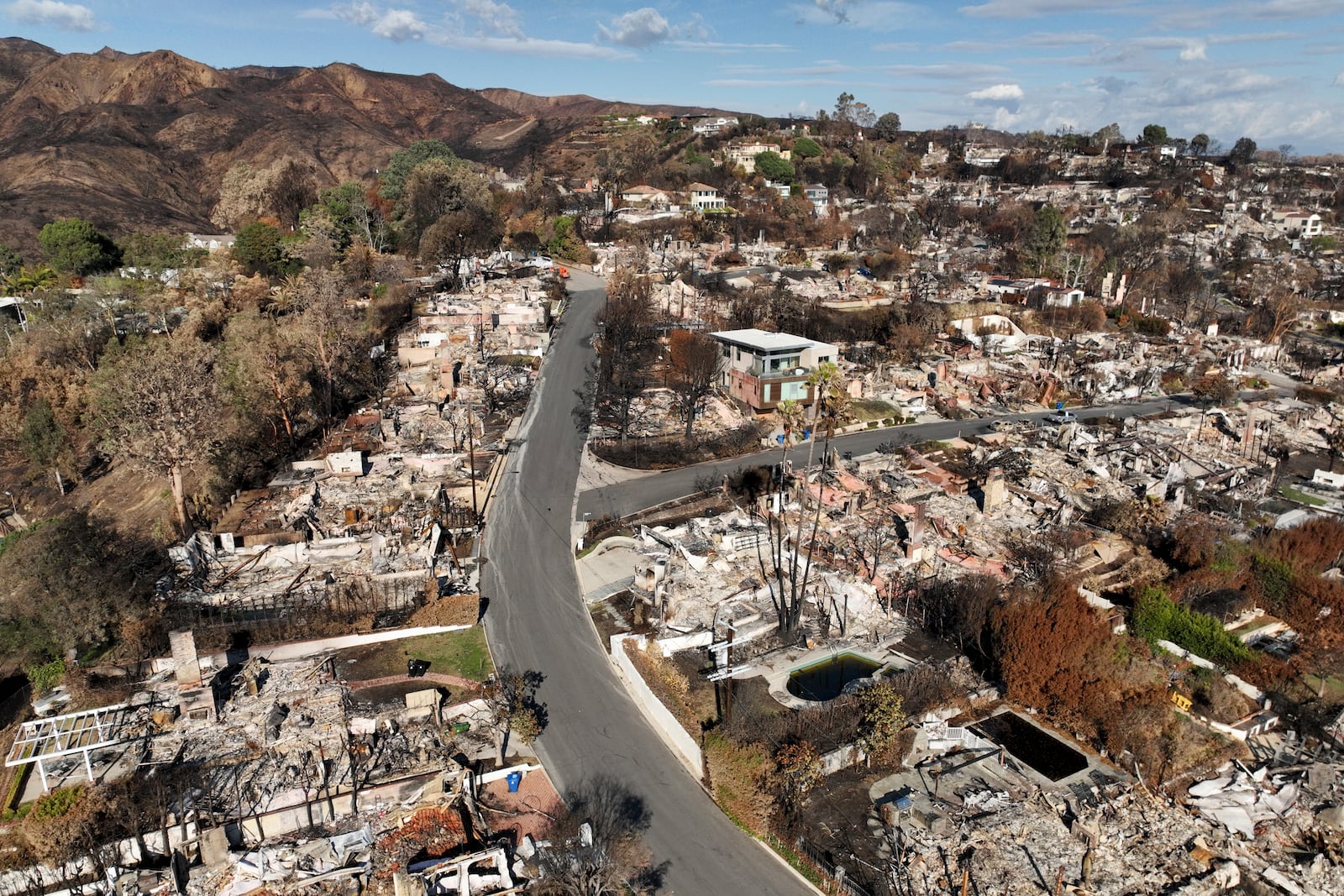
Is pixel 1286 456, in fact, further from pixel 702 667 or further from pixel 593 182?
pixel 593 182

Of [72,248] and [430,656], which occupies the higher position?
[72,248]

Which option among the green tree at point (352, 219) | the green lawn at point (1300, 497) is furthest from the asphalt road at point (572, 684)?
the green tree at point (352, 219)

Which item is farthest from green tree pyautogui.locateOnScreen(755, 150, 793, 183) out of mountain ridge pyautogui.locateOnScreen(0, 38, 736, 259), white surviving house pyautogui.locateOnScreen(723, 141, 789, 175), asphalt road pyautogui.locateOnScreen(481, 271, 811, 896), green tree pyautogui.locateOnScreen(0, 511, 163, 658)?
green tree pyautogui.locateOnScreen(0, 511, 163, 658)

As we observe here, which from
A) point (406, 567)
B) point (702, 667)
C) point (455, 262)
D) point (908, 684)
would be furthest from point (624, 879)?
point (455, 262)

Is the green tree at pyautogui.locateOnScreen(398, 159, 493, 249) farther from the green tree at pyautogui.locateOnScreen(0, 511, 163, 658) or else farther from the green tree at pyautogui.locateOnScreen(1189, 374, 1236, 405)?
the green tree at pyautogui.locateOnScreen(1189, 374, 1236, 405)

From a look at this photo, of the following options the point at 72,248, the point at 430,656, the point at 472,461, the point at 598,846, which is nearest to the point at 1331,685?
the point at 598,846

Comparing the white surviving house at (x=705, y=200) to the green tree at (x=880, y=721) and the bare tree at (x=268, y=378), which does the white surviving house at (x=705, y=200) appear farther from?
the green tree at (x=880, y=721)

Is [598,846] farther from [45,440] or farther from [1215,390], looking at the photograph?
[1215,390]
